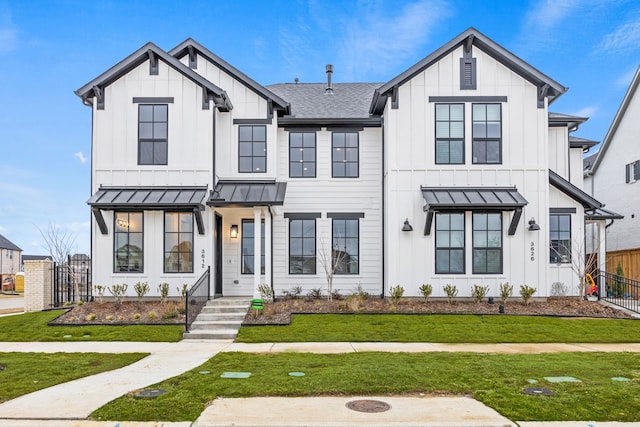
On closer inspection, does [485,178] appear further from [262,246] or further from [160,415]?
[160,415]

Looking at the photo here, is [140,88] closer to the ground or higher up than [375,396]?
higher up

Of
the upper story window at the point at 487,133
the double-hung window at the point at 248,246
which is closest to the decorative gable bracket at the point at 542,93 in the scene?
the upper story window at the point at 487,133

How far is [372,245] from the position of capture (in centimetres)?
1669

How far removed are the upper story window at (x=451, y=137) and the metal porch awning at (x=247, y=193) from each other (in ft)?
16.4

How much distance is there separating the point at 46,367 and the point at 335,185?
10356 mm

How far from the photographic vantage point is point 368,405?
243 inches

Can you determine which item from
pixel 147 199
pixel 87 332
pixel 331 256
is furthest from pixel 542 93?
pixel 87 332

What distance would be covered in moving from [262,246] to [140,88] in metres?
6.11

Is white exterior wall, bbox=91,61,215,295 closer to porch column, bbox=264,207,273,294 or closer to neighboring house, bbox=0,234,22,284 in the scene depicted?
porch column, bbox=264,207,273,294

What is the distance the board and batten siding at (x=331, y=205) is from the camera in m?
16.6

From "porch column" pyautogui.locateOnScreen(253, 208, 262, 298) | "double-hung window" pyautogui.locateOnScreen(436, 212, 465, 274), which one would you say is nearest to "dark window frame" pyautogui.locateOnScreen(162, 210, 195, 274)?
"porch column" pyautogui.locateOnScreen(253, 208, 262, 298)

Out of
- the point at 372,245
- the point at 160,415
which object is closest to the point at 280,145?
the point at 372,245

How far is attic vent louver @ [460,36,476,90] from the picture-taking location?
15.7 m

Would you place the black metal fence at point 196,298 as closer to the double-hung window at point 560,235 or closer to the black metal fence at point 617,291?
the double-hung window at point 560,235
